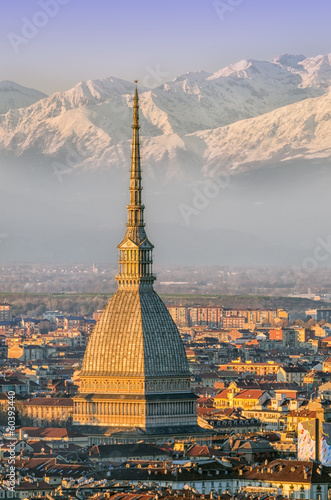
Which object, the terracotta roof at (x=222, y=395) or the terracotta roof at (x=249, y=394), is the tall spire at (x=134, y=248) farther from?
the terracotta roof at (x=222, y=395)

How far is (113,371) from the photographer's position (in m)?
97.8

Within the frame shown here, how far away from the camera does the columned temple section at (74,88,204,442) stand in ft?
317

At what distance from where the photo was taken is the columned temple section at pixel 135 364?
96500 mm

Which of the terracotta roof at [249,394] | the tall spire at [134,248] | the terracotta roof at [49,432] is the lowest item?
the terracotta roof at [49,432]

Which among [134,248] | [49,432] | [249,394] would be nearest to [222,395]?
[249,394]

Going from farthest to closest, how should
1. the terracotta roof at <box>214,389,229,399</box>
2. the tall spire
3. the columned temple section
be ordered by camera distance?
the terracotta roof at <box>214,389,229,399</box> → the tall spire → the columned temple section

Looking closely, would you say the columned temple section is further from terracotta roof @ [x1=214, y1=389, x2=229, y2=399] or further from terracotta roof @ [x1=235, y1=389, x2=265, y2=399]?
terracotta roof @ [x1=214, y1=389, x2=229, y2=399]

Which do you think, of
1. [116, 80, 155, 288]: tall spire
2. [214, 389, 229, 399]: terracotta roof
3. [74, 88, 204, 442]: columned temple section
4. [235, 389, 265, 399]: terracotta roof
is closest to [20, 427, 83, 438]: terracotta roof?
[74, 88, 204, 442]: columned temple section

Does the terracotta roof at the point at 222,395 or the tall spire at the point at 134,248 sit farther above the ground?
the tall spire at the point at 134,248

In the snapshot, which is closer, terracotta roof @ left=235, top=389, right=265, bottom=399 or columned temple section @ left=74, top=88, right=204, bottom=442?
columned temple section @ left=74, top=88, right=204, bottom=442

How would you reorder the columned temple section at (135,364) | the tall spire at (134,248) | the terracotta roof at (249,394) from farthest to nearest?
the terracotta roof at (249,394), the tall spire at (134,248), the columned temple section at (135,364)

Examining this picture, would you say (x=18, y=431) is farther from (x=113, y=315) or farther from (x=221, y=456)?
(x=221, y=456)

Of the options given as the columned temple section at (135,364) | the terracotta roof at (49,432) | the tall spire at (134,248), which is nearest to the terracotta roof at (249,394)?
the columned temple section at (135,364)

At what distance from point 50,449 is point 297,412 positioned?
1540 centimetres
